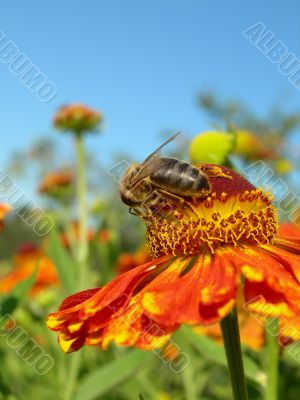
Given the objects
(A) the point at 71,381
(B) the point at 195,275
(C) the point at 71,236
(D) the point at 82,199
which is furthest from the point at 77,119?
(B) the point at 195,275

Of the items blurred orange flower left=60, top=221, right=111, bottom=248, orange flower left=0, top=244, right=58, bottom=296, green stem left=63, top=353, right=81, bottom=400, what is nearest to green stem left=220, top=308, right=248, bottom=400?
green stem left=63, top=353, right=81, bottom=400

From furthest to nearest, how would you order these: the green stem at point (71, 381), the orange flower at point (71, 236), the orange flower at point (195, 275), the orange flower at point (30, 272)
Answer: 1. the orange flower at point (71, 236)
2. the orange flower at point (30, 272)
3. the green stem at point (71, 381)
4. the orange flower at point (195, 275)

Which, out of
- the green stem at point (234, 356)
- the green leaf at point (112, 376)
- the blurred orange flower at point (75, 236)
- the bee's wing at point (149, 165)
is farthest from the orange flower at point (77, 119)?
the green stem at point (234, 356)

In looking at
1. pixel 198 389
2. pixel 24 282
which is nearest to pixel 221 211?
pixel 24 282

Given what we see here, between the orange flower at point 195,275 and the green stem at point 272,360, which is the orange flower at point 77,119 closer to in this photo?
the orange flower at point 195,275

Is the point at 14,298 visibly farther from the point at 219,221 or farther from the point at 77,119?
the point at 77,119

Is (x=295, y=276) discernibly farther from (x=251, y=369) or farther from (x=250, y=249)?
(x=251, y=369)
